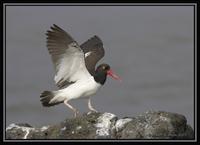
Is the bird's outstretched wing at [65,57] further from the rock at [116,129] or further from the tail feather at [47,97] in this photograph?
the rock at [116,129]

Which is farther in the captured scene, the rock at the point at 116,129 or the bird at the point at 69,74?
the bird at the point at 69,74

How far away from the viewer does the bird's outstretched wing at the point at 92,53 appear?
11180 millimetres

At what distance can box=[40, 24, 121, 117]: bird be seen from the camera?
991 cm

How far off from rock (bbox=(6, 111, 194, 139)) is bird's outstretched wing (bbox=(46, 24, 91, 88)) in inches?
60.9

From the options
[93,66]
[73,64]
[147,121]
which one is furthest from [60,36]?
[147,121]

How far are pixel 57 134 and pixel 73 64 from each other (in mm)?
1963

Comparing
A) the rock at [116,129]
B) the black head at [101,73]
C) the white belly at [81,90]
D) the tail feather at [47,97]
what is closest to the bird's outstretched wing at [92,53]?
the black head at [101,73]

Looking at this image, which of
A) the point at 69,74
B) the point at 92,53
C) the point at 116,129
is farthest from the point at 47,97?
the point at 116,129

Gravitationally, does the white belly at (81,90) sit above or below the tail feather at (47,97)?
above

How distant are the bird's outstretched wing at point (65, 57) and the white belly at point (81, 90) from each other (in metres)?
0.17

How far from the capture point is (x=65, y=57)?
33.3ft

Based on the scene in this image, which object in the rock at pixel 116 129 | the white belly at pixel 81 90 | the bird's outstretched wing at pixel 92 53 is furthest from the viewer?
the bird's outstretched wing at pixel 92 53

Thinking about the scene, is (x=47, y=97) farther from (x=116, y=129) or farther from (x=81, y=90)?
(x=116, y=129)

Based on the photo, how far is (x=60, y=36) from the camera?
9.85 meters
